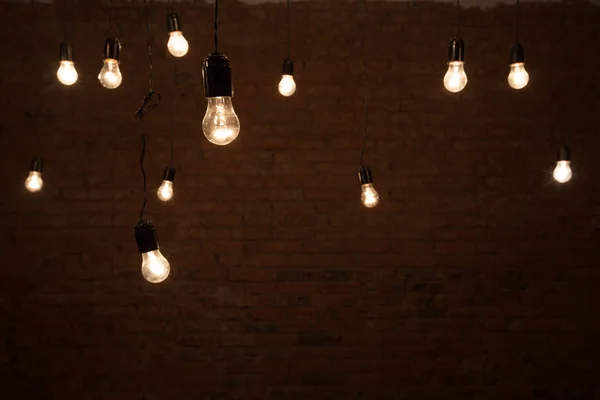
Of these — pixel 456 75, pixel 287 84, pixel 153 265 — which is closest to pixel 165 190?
pixel 287 84

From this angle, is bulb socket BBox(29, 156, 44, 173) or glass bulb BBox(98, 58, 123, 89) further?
bulb socket BBox(29, 156, 44, 173)

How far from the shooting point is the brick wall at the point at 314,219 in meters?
3.11

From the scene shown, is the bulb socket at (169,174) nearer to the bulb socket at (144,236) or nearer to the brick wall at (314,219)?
the brick wall at (314,219)

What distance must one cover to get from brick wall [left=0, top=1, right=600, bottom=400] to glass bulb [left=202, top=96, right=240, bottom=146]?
153cm

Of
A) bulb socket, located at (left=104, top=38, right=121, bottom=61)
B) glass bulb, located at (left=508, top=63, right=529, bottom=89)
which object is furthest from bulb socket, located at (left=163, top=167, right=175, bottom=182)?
glass bulb, located at (left=508, top=63, right=529, bottom=89)

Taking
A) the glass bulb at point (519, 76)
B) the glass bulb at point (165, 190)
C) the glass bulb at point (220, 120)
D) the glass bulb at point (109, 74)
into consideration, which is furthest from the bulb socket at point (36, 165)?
the glass bulb at point (519, 76)

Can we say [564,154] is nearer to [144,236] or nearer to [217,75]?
[217,75]

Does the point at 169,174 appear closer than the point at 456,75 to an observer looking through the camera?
No

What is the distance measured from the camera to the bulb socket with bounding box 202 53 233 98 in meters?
1.50

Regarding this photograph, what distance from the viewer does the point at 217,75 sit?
151cm

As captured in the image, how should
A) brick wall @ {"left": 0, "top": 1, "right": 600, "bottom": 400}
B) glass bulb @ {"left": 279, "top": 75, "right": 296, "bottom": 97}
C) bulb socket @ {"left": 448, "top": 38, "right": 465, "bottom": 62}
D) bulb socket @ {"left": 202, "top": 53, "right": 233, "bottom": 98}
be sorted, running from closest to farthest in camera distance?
1. bulb socket @ {"left": 202, "top": 53, "right": 233, "bottom": 98}
2. bulb socket @ {"left": 448, "top": 38, "right": 465, "bottom": 62}
3. glass bulb @ {"left": 279, "top": 75, "right": 296, "bottom": 97}
4. brick wall @ {"left": 0, "top": 1, "right": 600, "bottom": 400}

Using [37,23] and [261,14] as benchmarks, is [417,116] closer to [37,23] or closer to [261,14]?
[261,14]

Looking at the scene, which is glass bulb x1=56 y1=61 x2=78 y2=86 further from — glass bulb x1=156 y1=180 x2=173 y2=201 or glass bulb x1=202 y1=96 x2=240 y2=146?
glass bulb x1=202 y1=96 x2=240 y2=146

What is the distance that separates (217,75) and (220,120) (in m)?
0.15
